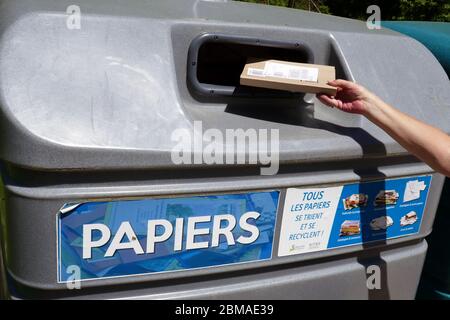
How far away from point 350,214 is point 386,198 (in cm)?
15

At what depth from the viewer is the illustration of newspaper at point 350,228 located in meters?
1.61

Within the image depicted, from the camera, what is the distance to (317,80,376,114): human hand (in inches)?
61.3

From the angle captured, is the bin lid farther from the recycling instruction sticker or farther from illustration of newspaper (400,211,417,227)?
illustration of newspaper (400,211,417,227)

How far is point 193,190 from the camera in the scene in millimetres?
1330

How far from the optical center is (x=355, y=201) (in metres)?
→ 1.59

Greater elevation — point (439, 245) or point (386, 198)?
point (386, 198)

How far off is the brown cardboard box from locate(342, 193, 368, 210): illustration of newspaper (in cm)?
32

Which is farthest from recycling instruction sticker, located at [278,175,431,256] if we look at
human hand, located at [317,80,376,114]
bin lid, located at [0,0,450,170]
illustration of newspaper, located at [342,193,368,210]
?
human hand, located at [317,80,376,114]

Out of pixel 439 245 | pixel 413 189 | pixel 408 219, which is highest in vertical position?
pixel 413 189

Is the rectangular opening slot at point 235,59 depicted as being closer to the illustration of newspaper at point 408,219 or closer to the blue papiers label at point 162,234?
the blue papiers label at point 162,234

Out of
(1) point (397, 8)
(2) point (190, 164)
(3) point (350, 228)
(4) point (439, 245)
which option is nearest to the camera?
(2) point (190, 164)

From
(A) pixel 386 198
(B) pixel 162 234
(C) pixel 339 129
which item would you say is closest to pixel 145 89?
(B) pixel 162 234

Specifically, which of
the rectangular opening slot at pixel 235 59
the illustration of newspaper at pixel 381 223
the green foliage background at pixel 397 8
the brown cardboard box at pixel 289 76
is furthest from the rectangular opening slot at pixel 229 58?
the green foliage background at pixel 397 8

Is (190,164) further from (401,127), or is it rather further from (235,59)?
(401,127)
